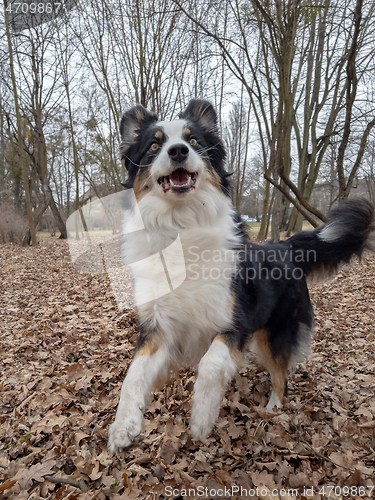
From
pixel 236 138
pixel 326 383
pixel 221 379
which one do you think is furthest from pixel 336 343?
pixel 236 138

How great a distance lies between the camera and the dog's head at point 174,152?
269 centimetres

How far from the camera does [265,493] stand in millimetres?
2062

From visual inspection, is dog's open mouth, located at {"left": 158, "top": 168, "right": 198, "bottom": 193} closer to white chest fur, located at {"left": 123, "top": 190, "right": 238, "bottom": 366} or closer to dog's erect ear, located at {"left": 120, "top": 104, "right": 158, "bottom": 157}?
white chest fur, located at {"left": 123, "top": 190, "right": 238, "bottom": 366}

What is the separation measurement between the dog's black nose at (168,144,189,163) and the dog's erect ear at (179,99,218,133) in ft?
2.55

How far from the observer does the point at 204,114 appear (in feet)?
10.8

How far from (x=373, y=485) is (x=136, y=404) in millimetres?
1528

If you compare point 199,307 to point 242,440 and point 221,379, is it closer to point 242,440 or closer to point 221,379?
point 221,379

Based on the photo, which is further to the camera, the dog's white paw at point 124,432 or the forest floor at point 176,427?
the forest floor at point 176,427

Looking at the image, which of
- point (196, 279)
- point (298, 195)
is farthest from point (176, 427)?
point (298, 195)

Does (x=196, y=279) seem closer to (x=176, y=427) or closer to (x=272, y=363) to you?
(x=176, y=427)

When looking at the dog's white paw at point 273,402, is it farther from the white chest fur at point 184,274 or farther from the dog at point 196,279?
the white chest fur at point 184,274

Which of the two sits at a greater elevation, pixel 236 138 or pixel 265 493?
pixel 236 138

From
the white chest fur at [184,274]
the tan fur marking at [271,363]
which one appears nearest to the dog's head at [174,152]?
the white chest fur at [184,274]

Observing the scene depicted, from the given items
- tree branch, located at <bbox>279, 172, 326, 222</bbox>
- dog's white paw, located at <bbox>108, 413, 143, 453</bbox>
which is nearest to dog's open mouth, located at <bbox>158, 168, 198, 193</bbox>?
dog's white paw, located at <bbox>108, 413, 143, 453</bbox>
